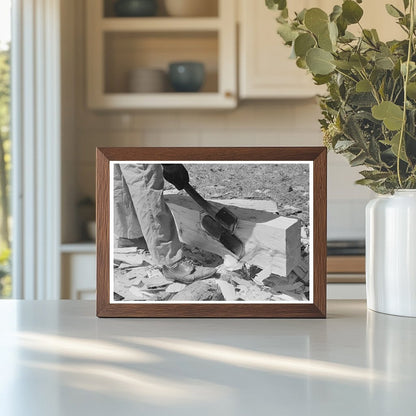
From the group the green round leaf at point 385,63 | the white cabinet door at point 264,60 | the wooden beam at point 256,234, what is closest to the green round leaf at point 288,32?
the green round leaf at point 385,63

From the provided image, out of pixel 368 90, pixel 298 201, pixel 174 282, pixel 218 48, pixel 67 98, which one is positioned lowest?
pixel 174 282

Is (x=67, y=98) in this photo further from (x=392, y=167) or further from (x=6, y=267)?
(x=392, y=167)

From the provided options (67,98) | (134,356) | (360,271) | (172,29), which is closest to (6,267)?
(67,98)

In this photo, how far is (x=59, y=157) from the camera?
8.80 ft

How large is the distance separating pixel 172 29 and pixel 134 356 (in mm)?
2500

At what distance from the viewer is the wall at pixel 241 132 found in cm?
316

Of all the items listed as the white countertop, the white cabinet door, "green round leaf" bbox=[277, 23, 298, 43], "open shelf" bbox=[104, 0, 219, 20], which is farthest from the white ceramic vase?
"open shelf" bbox=[104, 0, 219, 20]

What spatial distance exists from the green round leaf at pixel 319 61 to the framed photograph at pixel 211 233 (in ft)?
0.35

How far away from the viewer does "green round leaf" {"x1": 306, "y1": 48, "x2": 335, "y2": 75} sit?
73 centimetres

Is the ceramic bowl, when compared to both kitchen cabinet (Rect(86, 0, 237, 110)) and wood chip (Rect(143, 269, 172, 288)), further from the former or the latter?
wood chip (Rect(143, 269, 172, 288))

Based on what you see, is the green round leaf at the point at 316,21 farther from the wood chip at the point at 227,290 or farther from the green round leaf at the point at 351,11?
the wood chip at the point at 227,290

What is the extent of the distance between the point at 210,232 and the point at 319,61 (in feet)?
0.79

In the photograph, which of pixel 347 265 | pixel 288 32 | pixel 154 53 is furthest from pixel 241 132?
pixel 288 32

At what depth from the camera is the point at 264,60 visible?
2.89 metres
